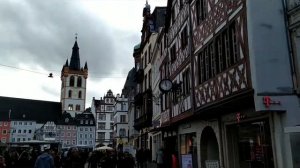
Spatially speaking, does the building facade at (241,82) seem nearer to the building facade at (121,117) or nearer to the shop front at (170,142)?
the shop front at (170,142)

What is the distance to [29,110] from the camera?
12162 centimetres

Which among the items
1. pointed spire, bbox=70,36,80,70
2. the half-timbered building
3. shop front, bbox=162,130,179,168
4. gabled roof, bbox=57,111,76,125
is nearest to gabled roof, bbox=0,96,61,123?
gabled roof, bbox=57,111,76,125

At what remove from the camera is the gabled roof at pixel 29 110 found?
117 m

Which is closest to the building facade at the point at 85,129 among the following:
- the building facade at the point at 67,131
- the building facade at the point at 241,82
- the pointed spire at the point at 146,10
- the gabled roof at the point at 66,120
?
the building facade at the point at 67,131

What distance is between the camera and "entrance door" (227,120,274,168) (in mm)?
10680

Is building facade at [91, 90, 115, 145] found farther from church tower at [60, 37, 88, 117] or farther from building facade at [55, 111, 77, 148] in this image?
church tower at [60, 37, 88, 117]

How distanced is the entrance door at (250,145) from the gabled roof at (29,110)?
111214 millimetres

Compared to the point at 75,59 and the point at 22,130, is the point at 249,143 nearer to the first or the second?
the point at 22,130

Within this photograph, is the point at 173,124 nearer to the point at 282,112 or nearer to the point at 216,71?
the point at 216,71

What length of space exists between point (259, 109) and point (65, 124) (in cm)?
10856

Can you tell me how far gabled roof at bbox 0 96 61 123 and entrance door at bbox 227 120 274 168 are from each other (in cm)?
11121

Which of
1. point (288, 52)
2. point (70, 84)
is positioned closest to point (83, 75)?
point (70, 84)

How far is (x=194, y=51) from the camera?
16781 millimetres

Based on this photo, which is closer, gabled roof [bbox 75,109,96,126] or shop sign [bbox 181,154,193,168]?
shop sign [bbox 181,154,193,168]
